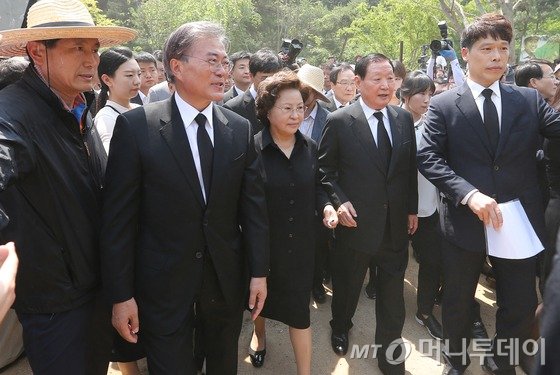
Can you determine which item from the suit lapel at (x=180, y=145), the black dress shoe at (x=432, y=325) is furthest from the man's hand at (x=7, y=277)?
the black dress shoe at (x=432, y=325)

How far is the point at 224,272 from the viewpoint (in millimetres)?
2117

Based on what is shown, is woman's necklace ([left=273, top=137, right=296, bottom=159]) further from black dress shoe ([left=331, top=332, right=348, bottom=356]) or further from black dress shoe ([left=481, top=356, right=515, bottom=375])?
black dress shoe ([left=481, top=356, right=515, bottom=375])

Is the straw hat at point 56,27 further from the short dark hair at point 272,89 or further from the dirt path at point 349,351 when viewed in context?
the dirt path at point 349,351

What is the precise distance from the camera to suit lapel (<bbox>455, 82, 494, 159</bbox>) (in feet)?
8.51

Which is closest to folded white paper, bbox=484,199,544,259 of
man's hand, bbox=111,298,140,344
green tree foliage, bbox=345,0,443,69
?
man's hand, bbox=111,298,140,344

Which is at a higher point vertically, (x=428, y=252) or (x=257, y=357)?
(x=428, y=252)

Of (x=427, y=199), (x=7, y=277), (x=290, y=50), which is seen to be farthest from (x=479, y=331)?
(x=290, y=50)

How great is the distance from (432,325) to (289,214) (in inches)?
67.0

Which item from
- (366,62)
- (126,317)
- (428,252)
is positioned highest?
(366,62)

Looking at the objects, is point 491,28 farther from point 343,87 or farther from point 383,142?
point 343,87

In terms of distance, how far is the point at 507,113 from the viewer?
2.60m

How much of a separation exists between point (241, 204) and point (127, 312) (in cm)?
74

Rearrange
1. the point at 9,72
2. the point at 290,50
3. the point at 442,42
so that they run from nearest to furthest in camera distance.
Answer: the point at 9,72
the point at 290,50
the point at 442,42

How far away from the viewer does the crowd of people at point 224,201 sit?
176cm
